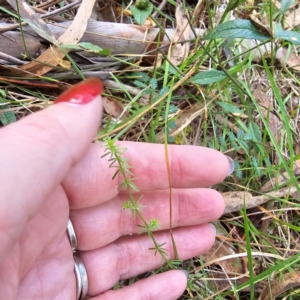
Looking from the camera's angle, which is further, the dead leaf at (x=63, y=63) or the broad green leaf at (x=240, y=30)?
the dead leaf at (x=63, y=63)

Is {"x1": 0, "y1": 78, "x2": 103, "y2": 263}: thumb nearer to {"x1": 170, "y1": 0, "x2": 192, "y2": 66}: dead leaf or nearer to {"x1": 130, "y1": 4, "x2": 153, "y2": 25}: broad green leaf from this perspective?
{"x1": 130, "y1": 4, "x2": 153, "y2": 25}: broad green leaf

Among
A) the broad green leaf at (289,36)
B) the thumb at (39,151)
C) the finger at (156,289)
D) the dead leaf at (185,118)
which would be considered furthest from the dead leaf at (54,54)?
the finger at (156,289)

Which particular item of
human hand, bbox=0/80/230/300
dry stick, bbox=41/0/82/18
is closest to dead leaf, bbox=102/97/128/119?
human hand, bbox=0/80/230/300

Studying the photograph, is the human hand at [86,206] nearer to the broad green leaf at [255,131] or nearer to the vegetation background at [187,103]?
the vegetation background at [187,103]

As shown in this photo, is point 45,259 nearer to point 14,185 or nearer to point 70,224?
point 70,224

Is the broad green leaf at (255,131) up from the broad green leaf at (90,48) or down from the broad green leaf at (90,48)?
down

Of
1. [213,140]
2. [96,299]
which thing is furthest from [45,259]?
[213,140]

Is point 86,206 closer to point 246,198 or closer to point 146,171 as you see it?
point 146,171
